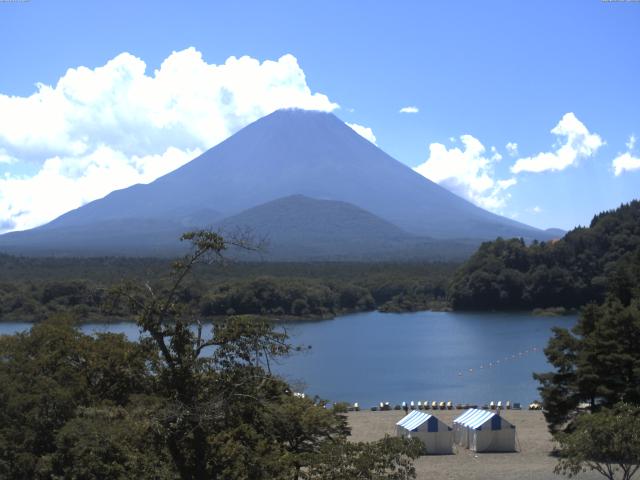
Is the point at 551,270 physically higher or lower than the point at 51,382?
higher

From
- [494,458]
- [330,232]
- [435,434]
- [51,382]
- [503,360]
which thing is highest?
[330,232]

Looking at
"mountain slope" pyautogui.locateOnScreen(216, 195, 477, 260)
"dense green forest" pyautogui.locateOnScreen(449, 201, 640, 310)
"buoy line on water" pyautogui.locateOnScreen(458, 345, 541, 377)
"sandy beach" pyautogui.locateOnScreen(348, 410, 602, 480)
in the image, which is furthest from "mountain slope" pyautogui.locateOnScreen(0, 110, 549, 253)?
"sandy beach" pyautogui.locateOnScreen(348, 410, 602, 480)

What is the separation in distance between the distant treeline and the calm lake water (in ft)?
7.56

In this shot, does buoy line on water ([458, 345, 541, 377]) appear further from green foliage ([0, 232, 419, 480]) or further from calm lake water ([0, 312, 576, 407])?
green foliage ([0, 232, 419, 480])

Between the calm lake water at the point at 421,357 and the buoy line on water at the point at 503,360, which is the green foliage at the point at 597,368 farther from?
the buoy line on water at the point at 503,360

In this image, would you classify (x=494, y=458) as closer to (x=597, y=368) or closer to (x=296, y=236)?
(x=597, y=368)

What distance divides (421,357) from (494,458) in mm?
17258

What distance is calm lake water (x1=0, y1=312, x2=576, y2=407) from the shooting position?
24.6 meters

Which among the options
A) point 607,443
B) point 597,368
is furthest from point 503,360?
point 607,443

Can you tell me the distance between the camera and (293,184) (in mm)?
147875

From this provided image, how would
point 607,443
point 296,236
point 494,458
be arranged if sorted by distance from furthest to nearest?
1. point 296,236
2. point 494,458
3. point 607,443

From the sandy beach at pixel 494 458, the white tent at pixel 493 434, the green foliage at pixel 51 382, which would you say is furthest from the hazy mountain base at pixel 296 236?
the green foliage at pixel 51 382

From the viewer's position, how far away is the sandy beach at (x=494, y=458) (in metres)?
13.1

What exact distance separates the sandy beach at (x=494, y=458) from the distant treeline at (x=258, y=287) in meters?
19.8
